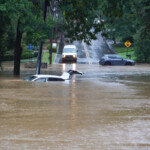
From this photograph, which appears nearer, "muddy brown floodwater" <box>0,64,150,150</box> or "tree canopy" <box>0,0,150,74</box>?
"muddy brown floodwater" <box>0,64,150,150</box>

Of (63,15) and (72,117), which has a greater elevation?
(63,15)

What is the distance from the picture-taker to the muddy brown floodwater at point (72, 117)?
1395cm

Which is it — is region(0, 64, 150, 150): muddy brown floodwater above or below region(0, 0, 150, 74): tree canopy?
below

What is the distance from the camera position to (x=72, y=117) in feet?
60.5

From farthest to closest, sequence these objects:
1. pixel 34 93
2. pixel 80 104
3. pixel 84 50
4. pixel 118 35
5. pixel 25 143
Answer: pixel 118 35, pixel 84 50, pixel 34 93, pixel 80 104, pixel 25 143

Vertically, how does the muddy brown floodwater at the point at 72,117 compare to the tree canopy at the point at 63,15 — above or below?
below

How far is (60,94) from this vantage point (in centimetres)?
2644

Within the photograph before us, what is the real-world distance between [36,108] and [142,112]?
4315 mm

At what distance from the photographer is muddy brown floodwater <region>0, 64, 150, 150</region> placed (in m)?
13.9

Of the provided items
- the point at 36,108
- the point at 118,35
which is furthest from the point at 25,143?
the point at 118,35

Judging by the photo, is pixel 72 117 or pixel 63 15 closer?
pixel 72 117

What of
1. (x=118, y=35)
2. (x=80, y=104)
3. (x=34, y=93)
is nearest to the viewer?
(x=80, y=104)

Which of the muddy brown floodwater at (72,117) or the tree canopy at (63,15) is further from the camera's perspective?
the tree canopy at (63,15)

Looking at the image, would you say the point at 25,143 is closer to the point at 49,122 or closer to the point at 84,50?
the point at 49,122
